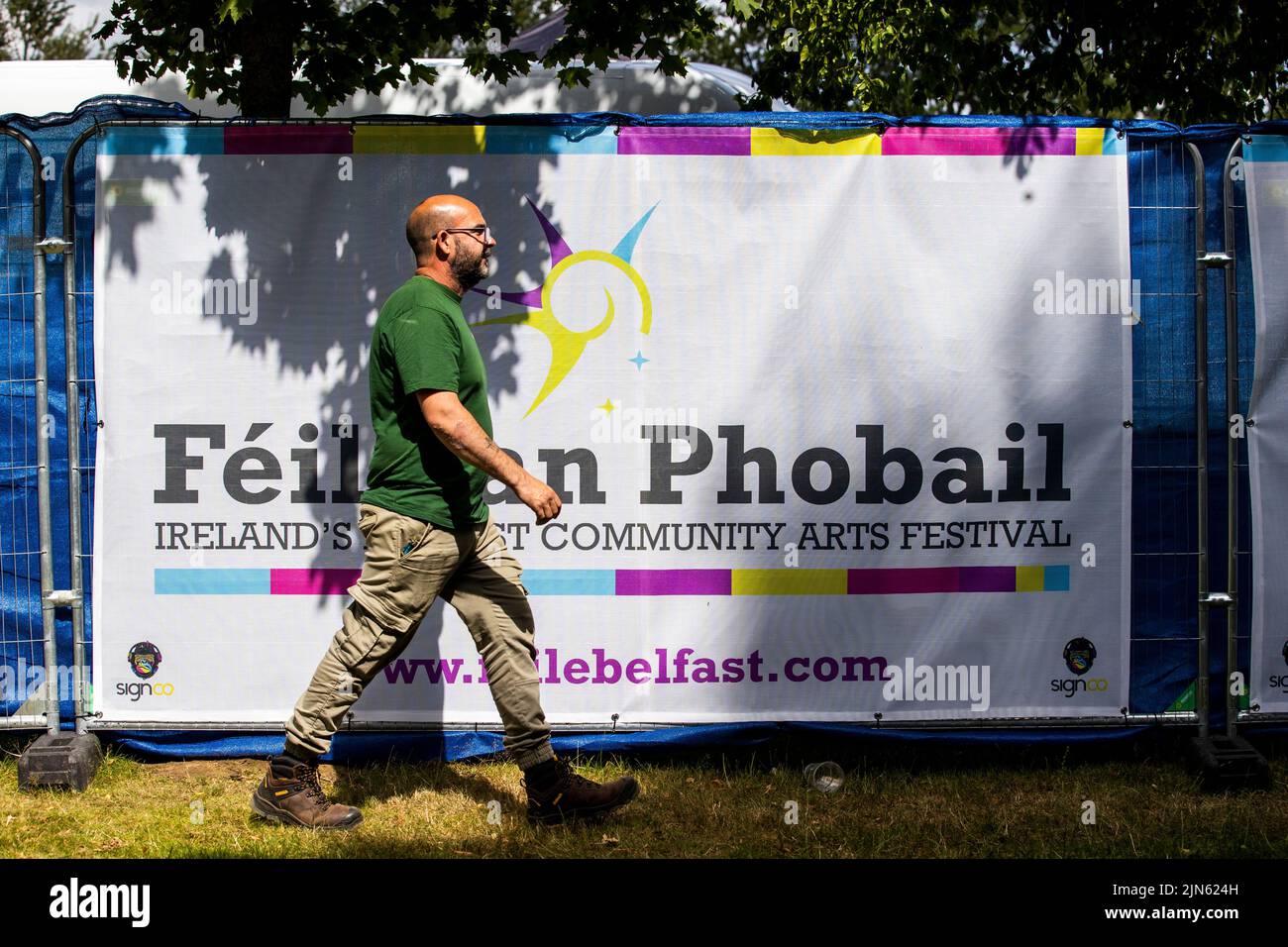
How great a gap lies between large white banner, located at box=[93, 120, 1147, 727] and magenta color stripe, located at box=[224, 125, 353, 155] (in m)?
0.02

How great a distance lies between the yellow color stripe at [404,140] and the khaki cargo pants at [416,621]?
5.09 feet

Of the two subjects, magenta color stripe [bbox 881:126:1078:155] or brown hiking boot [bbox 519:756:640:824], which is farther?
magenta color stripe [bbox 881:126:1078:155]

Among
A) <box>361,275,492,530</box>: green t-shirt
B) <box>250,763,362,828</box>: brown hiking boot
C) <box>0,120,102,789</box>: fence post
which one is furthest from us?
<box>0,120,102,789</box>: fence post

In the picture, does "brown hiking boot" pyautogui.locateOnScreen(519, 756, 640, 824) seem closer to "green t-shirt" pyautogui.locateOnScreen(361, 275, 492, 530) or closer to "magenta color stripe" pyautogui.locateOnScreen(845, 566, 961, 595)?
"green t-shirt" pyautogui.locateOnScreen(361, 275, 492, 530)

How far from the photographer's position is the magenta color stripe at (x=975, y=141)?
17.4ft

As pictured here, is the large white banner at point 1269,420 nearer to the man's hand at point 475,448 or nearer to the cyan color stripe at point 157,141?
the man's hand at point 475,448

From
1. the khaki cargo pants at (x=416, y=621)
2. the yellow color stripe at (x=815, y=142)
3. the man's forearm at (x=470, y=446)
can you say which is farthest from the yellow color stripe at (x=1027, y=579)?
the man's forearm at (x=470, y=446)

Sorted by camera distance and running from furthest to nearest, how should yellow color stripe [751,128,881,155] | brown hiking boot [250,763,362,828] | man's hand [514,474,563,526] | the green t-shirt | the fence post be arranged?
1. yellow color stripe [751,128,881,155]
2. the fence post
3. brown hiking boot [250,763,362,828]
4. the green t-shirt
5. man's hand [514,474,563,526]

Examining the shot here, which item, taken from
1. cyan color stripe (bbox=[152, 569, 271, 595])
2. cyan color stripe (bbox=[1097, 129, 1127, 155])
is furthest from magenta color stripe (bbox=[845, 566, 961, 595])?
cyan color stripe (bbox=[152, 569, 271, 595])

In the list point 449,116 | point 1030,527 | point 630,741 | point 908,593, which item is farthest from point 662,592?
point 449,116

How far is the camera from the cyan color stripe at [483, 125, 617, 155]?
17.4 feet

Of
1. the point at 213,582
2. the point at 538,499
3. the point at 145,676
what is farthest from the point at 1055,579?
the point at 145,676

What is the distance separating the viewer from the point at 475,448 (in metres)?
4.32

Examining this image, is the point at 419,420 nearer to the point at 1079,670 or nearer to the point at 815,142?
the point at 815,142
